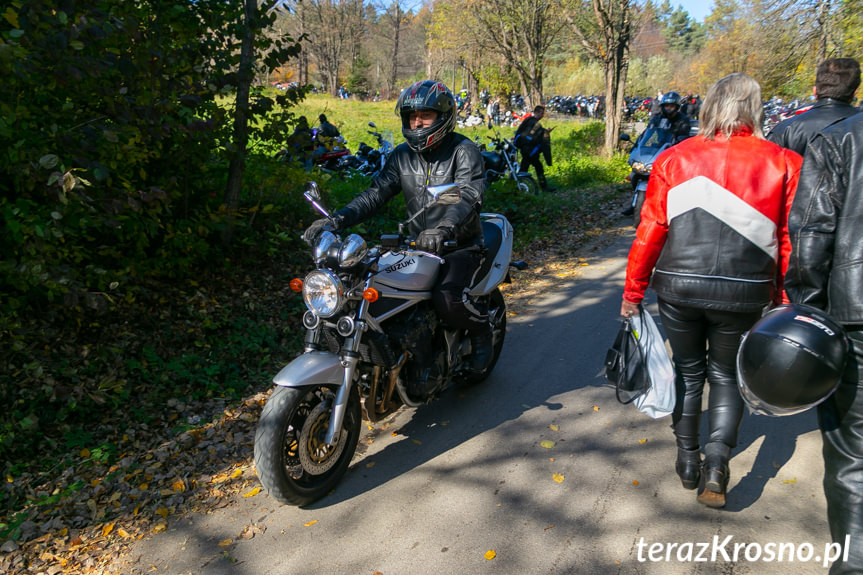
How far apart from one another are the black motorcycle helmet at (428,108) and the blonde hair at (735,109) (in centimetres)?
172

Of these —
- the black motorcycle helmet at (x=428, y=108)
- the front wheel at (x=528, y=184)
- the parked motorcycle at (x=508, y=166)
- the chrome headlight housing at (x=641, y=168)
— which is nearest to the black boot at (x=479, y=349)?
the black motorcycle helmet at (x=428, y=108)

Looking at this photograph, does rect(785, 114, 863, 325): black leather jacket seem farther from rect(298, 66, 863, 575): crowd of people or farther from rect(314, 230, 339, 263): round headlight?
rect(314, 230, 339, 263): round headlight

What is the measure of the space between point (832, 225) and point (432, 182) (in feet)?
8.33

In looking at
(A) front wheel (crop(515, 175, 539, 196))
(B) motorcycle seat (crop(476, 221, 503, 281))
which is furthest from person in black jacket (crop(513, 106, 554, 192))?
(B) motorcycle seat (crop(476, 221, 503, 281))

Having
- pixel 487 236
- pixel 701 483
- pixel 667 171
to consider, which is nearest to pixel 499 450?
pixel 701 483

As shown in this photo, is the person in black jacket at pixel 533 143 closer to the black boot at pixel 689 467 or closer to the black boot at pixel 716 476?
the black boot at pixel 689 467

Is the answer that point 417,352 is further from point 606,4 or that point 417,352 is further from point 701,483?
point 606,4

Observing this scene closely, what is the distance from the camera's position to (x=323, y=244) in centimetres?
340

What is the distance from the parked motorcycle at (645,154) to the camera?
973 centimetres

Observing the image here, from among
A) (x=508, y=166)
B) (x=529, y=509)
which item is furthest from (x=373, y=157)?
(x=529, y=509)

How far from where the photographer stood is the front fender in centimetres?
321

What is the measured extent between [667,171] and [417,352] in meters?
1.81

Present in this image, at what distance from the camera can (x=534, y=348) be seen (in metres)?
5.56

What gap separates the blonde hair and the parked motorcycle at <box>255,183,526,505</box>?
4.49 feet
